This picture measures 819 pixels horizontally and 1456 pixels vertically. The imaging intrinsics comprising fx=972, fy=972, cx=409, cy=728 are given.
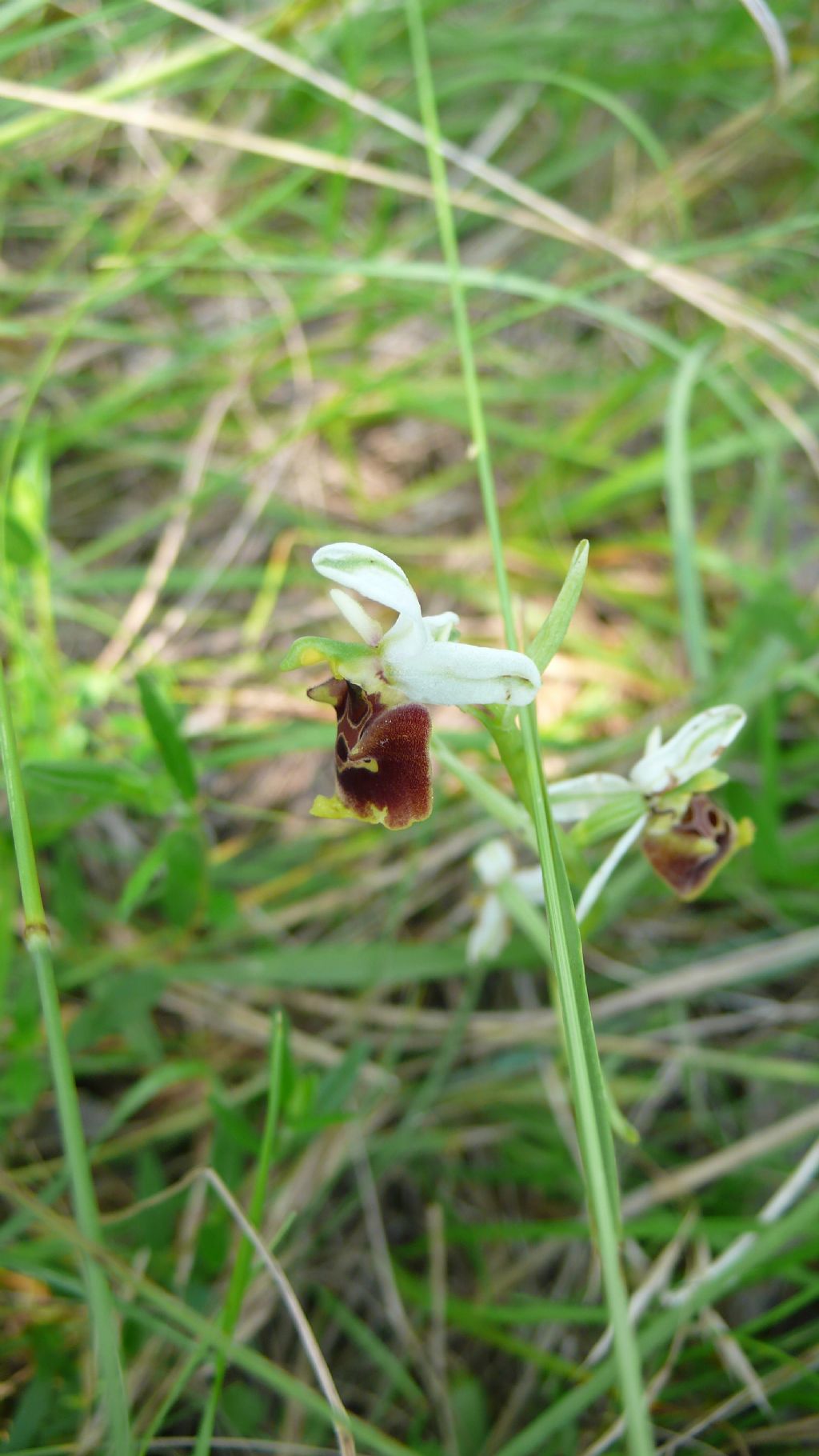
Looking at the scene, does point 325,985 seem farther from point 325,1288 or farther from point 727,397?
point 727,397

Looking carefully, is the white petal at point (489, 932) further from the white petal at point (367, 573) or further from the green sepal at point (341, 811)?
the white petal at point (367, 573)

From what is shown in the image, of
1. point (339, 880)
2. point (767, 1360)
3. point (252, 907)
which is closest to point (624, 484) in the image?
point (339, 880)

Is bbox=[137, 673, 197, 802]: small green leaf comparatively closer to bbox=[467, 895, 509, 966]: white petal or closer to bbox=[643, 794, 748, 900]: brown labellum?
bbox=[467, 895, 509, 966]: white petal

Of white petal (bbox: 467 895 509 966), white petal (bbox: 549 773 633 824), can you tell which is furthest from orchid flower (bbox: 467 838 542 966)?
white petal (bbox: 549 773 633 824)

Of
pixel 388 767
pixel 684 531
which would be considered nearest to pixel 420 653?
pixel 388 767

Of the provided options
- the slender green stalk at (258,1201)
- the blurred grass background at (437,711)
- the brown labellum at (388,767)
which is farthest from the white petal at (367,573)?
the slender green stalk at (258,1201)

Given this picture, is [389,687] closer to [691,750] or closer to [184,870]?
[691,750]
